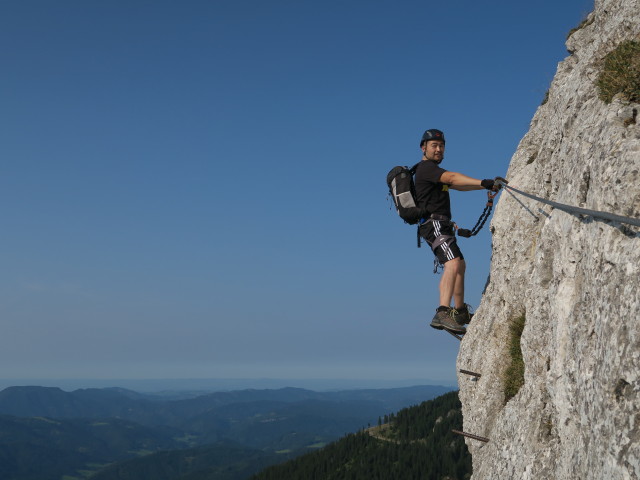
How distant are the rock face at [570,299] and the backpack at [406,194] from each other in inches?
87.3

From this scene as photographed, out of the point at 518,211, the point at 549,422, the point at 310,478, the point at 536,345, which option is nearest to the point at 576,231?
the point at 536,345

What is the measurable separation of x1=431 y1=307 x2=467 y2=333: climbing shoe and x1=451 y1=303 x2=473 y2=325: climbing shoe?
99 millimetres

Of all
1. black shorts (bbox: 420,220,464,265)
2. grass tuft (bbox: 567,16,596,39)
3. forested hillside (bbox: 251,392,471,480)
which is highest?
grass tuft (bbox: 567,16,596,39)

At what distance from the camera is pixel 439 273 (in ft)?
49.4

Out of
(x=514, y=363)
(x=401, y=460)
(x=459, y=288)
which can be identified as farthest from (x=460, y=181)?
(x=401, y=460)

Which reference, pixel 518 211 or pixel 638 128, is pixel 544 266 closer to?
pixel 518 211

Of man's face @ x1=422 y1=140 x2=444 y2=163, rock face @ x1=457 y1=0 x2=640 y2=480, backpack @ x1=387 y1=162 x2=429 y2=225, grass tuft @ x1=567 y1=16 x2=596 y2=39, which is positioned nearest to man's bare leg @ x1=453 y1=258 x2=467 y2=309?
rock face @ x1=457 y1=0 x2=640 y2=480

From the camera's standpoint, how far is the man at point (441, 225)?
47.2 feet

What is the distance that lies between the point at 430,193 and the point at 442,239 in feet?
4.34

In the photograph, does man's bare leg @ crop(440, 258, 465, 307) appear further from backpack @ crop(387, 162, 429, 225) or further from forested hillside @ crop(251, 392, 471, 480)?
forested hillside @ crop(251, 392, 471, 480)

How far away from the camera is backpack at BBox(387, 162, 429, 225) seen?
14.9 meters

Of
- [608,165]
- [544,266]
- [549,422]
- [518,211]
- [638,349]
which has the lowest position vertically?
[549,422]

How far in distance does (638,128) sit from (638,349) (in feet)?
10.6

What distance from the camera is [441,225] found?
14.7 meters
